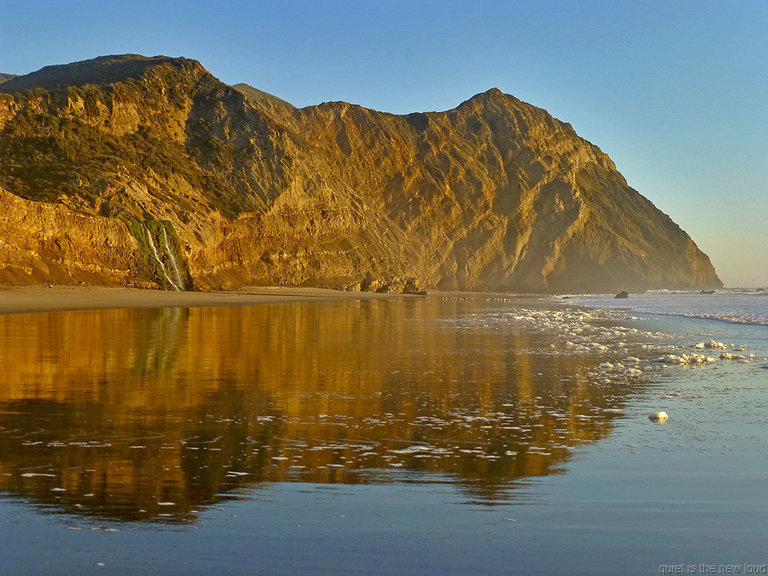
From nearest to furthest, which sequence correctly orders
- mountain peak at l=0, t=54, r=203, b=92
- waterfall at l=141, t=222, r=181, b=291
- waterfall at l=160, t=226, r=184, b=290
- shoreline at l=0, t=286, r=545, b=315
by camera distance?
1. shoreline at l=0, t=286, r=545, b=315
2. waterfall at l=141, t=222, r=181, b=291
3. waterfall at l=160, t=226, r=184, b=290
4. mountain peak at l=0, t=54, r=203, b=92

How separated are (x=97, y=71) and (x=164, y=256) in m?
36.4

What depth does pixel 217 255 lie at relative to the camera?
71312 millimetres

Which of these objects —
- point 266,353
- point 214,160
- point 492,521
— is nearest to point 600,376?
point 266,353

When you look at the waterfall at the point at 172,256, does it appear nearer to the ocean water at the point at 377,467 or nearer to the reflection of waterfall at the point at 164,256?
the reflection of waterfall at the point at 164,256

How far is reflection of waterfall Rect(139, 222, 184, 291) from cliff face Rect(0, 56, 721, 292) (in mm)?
130

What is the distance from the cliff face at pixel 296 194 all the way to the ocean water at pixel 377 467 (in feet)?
129

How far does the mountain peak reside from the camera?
77.6 metres

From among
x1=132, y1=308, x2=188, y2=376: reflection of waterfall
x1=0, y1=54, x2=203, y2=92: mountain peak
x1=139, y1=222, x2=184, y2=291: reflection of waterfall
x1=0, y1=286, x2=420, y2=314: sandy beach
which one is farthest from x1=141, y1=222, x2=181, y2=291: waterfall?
x1=132, y1=308, x2=188, y2=376: reflection of waterfall

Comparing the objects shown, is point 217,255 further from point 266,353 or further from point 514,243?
point 514,243

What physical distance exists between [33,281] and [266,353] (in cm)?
3448

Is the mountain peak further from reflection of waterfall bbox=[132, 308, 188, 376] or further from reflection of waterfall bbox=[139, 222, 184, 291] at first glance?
reflection of waterfall bbox=[132, 308, 188, 376]

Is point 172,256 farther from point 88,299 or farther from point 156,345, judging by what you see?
point 156,345

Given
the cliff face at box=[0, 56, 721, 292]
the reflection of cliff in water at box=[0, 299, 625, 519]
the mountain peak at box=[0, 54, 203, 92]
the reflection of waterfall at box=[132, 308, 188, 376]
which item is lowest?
the reflection of cliff in water at box=[0, 299, 625, 519]

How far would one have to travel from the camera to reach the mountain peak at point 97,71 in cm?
7762
